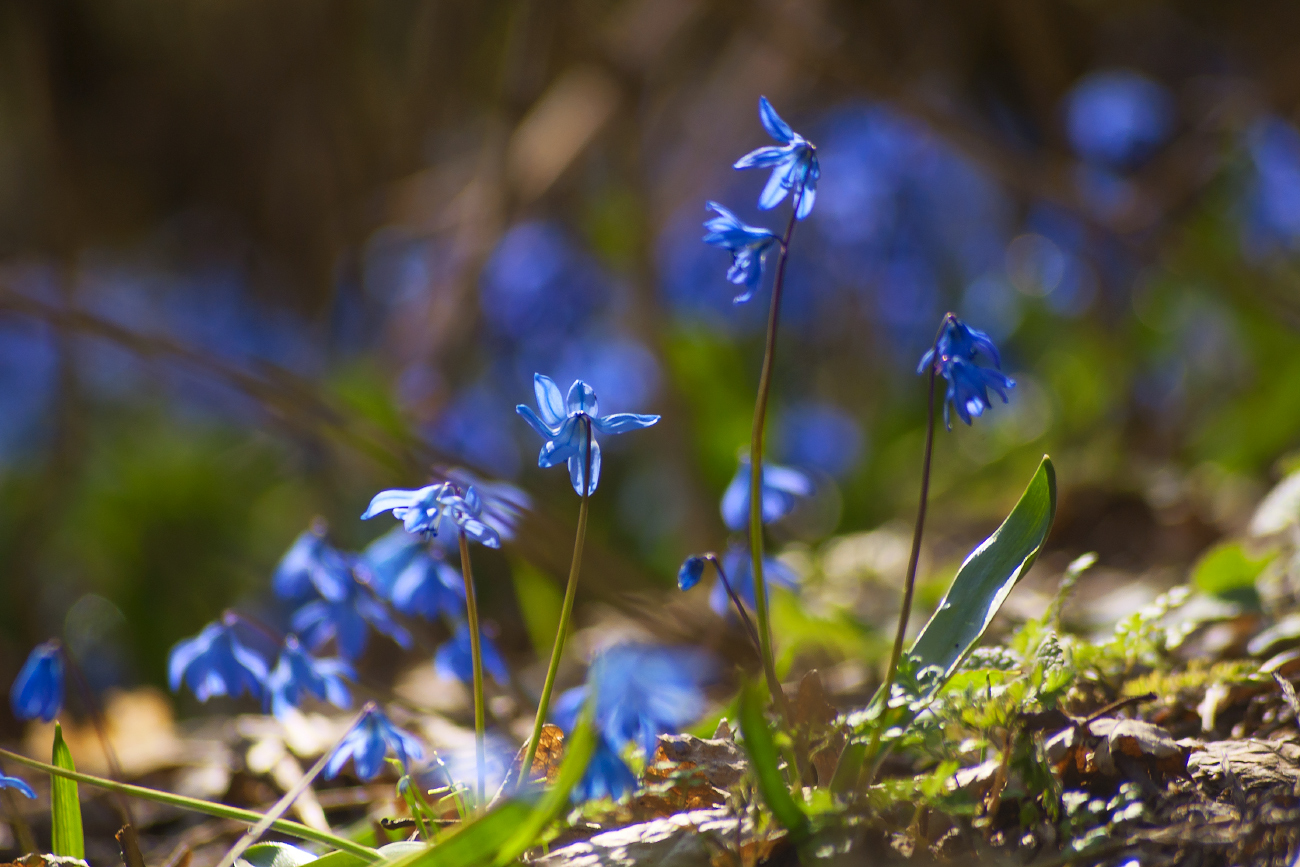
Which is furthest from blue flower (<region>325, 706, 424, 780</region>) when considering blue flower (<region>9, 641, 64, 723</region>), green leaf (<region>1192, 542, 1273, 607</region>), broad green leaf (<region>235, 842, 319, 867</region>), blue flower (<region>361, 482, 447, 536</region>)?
green leaf (<region>1192, 542, 1273, 607</region>)

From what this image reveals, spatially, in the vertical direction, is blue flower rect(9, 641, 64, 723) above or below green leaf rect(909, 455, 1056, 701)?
above

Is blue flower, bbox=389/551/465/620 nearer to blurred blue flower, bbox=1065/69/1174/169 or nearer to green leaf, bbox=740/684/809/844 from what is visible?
green leaf, bbox=740/684/809/844

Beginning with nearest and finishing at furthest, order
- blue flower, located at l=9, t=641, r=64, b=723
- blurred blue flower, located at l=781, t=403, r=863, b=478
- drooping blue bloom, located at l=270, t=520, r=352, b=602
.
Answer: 1. blue flower, located at l=9, t=641, r=64, b=723
2. drooping blue bloom, located at l=270, t=520, r=352, b=602
3. blurred blue flower, located at l=781, t=403, r=863, b=478

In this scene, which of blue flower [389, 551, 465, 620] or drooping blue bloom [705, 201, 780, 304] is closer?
drooping blue bloom [705, 201, 780, 304]

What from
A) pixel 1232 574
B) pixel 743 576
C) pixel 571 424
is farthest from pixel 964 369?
pixel 1232 574

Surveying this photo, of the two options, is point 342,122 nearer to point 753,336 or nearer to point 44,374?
point 753,336

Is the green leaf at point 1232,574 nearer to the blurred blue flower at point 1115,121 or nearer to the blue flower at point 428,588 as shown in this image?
the blue flower at point 428,588

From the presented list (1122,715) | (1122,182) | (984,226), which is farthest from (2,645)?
(984,226)
